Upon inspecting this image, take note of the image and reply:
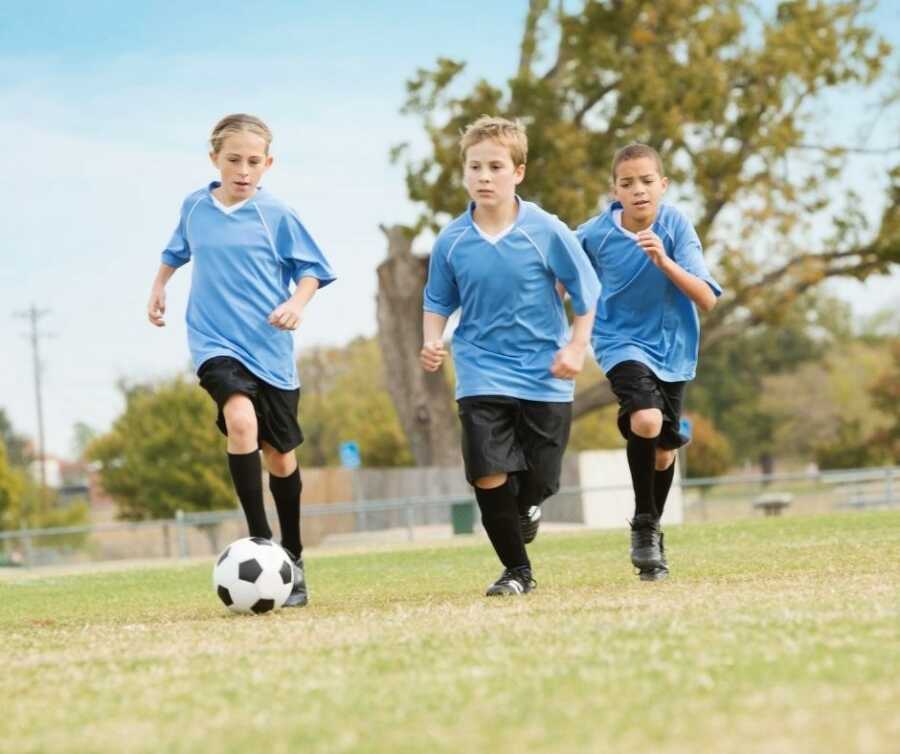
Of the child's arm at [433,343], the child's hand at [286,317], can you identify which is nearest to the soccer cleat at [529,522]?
the child's arm at [433,343]

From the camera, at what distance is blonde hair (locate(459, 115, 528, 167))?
722cm

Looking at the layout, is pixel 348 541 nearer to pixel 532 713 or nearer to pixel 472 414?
pixel 472 414

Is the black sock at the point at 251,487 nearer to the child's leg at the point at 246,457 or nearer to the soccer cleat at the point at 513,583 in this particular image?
the child's leg at the point at 246,457

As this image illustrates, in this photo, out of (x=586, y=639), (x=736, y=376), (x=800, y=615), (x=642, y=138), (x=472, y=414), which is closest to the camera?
(x=586, y=639)

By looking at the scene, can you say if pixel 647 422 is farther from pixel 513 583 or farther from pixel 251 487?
pixel 251 487

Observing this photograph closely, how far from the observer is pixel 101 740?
3.41 meters

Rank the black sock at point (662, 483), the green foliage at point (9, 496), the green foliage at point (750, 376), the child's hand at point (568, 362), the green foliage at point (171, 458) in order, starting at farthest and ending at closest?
the green foliage at point (750, 376) → the green foliage at point (9, 496) → the green foliage at point (171, 458) → the black sock at point (662, 483) → the child's hand at point (568, 362)

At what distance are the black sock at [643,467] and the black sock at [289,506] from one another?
1.71 m

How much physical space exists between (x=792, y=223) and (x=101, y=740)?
31052mm

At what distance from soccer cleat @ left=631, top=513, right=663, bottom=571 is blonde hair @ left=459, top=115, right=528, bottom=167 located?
75.4 inches

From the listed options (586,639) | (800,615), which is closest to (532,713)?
(586,639)

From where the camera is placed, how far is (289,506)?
7914mm

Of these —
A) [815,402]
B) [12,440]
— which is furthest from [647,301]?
[12,440]

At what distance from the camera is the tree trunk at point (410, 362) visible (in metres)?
34.0
